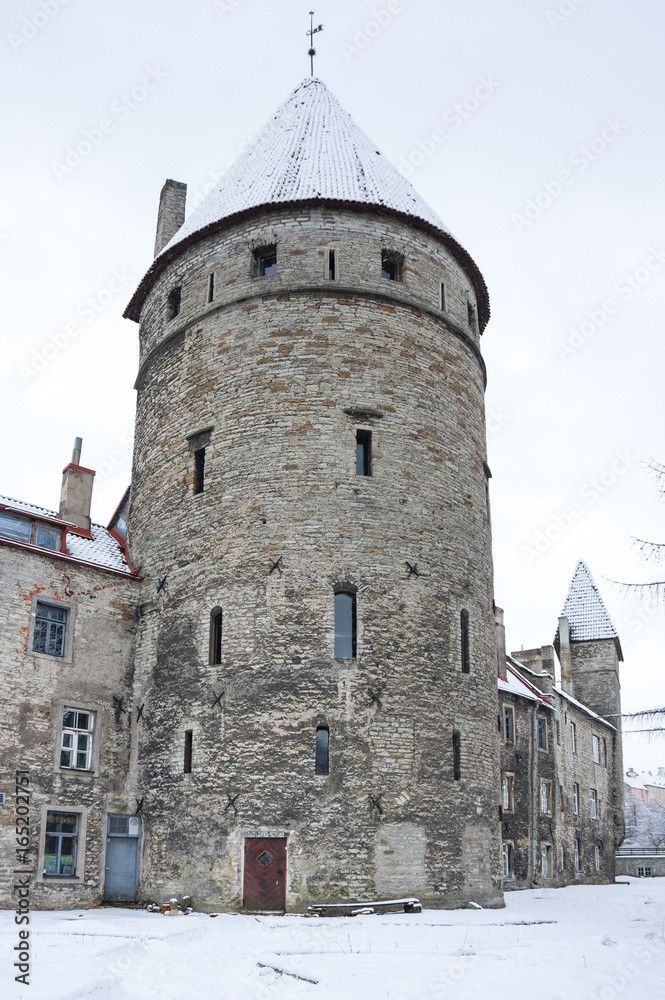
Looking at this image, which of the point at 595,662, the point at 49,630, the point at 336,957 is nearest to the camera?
the point at 336,957

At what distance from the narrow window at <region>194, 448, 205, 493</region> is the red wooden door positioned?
24.6 ft

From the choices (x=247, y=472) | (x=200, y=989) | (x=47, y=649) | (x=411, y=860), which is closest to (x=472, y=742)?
(x=411, y=860)

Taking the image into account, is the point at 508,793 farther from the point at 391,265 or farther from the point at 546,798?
the point at 391,265

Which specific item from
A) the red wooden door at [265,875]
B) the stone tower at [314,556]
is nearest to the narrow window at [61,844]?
the stone tower at [314,556]

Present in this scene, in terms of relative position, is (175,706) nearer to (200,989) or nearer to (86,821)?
(86,821)

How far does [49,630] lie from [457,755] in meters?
8.61

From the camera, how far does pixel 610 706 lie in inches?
1732

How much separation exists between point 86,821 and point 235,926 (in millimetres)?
4822

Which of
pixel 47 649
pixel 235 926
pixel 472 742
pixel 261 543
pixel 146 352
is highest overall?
pixel 146 352

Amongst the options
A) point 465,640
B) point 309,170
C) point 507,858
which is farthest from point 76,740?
point 507,858

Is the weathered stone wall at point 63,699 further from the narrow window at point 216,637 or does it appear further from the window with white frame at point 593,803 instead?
the window with white frame at point 593,803

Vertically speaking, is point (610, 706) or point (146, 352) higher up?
point (146, 352)

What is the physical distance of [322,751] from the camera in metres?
18.6

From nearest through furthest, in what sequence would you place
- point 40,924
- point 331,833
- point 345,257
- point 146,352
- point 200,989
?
point 200,989, point 40,924, point 331,833, point 345,257, point 146,352
